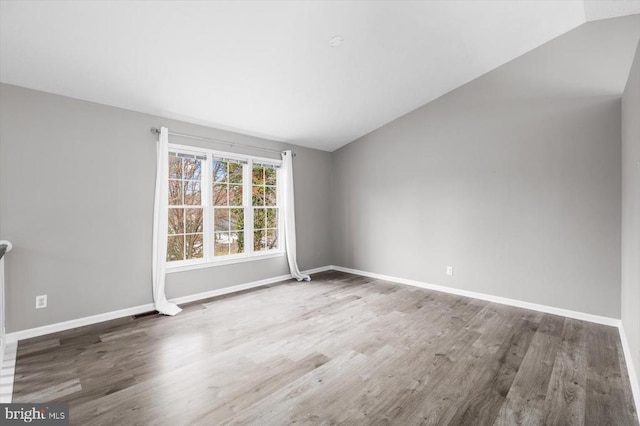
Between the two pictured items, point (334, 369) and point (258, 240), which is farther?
point (258, 240)

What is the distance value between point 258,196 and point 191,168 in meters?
1.17

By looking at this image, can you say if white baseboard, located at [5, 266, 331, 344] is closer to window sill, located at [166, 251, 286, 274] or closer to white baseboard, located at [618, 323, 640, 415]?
window sill, located at [166, 251, 286, 274]

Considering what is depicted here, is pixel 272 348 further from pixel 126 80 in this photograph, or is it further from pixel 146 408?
pixel 126 80

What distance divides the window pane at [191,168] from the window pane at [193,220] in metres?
0.48

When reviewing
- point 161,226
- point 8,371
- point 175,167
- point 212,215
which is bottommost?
point 8,371

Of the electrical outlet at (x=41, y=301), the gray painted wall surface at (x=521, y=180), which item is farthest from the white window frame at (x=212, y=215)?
the gray painted wall surface at (x=521, y=180)

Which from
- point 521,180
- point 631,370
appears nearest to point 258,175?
point 521,180

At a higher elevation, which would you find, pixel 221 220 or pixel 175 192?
pixel 175 192

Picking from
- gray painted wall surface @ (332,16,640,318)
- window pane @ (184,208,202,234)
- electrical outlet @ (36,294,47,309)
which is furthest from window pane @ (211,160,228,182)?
gray painted wall surface @ (332,16,640,318)

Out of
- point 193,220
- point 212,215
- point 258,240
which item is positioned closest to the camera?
point 193,220

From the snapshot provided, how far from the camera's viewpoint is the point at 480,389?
201cm

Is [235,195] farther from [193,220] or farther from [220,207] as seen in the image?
[193,220]

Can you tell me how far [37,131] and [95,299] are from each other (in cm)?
184

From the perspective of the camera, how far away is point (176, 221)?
395cm
